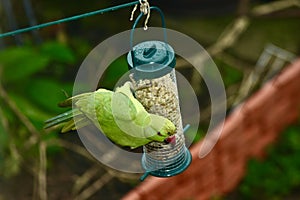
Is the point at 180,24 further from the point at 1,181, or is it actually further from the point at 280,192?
the point at 1,181

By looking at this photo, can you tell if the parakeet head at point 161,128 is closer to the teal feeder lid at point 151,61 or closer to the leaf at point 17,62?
the teal feeder lid at point 151,61

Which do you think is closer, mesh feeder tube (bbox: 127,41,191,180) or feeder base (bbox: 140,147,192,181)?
mesh feeder tube (bbox: 127,41,191,180)

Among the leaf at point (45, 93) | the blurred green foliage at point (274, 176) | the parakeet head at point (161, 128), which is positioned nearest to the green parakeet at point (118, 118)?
the parakeet head at point (161, 128)

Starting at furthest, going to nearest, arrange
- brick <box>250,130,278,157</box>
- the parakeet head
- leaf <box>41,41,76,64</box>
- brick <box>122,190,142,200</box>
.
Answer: brick <box>250,130,278,157</box> → leaf <box>41,41,76,64</box> → brick <box>122,190,142,200</box> → the parakeet head

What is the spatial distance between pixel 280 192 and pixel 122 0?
1962 mm

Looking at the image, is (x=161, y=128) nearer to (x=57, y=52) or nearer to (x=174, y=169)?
(x=174, y=169)

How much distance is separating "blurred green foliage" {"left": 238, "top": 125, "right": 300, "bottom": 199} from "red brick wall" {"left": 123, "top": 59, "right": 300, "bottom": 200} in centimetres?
11

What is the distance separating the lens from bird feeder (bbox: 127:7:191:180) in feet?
5.90

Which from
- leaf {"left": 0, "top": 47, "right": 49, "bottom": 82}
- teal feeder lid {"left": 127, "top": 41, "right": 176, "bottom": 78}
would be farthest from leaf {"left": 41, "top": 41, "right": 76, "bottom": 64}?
teal feeder lid {"left": 127, "top": 41, "right": 176, "bottom": 78}

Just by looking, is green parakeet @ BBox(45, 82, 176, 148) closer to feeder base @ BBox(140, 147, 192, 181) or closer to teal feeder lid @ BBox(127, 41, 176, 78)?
teal feeder lid @ BBox(127, 41, 176, 78)

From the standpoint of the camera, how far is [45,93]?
3.51 m

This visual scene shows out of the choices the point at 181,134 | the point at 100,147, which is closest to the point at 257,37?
the point at 100,147

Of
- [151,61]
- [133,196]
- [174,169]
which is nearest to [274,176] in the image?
[133,196]

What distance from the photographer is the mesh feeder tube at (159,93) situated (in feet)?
5.91
